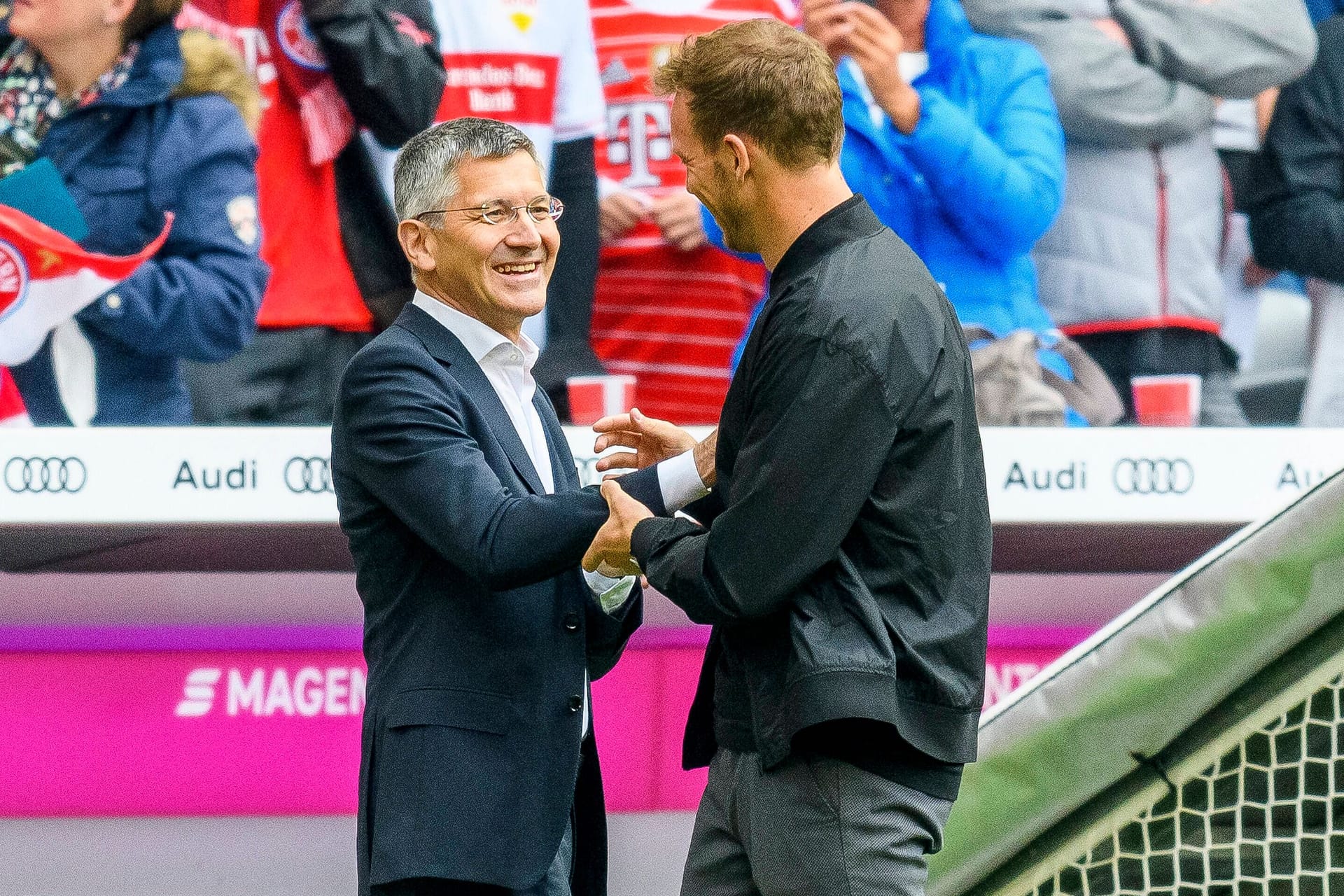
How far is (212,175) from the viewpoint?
351 cm

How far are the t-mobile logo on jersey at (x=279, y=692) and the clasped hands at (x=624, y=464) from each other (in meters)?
1.54

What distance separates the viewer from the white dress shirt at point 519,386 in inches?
75.1

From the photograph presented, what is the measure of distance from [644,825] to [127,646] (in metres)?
1.24

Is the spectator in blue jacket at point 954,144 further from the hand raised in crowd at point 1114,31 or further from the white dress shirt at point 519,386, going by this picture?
the white dress shirt at point 519,386

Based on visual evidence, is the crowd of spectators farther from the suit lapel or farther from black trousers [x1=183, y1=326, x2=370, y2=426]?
the suit lapel

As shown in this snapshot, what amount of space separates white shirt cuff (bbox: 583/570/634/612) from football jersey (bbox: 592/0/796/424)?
5.63ft

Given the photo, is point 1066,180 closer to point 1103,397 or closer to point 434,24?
point 1103,397

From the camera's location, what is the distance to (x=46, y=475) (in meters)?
3.37

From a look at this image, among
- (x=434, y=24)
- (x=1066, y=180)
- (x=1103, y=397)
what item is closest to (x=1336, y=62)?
(x=1066, y=180)

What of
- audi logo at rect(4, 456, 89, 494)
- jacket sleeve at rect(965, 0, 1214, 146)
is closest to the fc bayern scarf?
audi logo at rect(4, 456, 89, 494)

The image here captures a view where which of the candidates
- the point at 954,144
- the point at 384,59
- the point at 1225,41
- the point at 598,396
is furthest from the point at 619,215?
the point at 1225,41

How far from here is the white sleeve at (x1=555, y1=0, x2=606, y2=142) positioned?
12.0 feet

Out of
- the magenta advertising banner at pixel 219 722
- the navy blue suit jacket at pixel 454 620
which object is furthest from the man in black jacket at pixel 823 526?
the magenta advertising banner at pixel 219 722

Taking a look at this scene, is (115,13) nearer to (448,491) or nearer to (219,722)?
(219,722)
